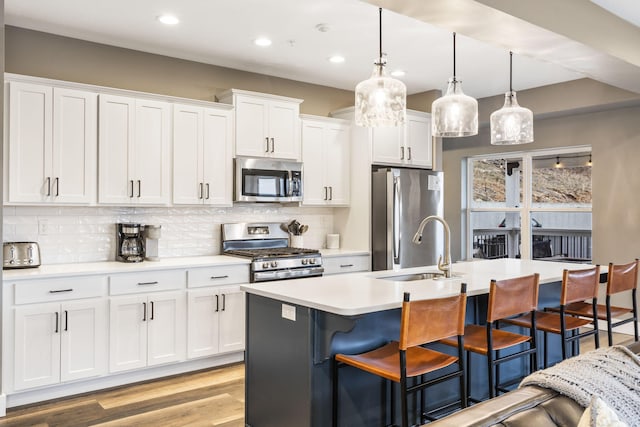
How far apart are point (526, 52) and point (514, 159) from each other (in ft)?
10.8

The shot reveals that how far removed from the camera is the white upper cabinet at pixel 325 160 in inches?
207

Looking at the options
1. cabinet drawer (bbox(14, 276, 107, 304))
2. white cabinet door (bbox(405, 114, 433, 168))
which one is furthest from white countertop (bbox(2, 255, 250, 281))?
white cabinet door (bbox(405, 114, 433, 168))

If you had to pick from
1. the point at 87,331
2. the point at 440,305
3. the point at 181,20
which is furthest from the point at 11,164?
the point at 440,305

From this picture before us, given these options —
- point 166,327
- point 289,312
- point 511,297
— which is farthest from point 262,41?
point 511,297

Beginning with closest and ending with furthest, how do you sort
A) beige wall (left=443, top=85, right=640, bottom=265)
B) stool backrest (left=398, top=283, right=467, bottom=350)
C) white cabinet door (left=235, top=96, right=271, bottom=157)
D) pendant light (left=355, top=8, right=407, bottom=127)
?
1. stool backrest (left=398, top=283, right=467, bottom=350)
2. pendant light (left=355, top=8, right=407, bottom=127)
3. white cabinet door (left=235, top=96, right=271, bottom=157)
4. beige wall (left=443, top=85, right=640, bottom=265)

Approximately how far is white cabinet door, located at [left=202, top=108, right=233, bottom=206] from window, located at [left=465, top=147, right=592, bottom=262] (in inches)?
151

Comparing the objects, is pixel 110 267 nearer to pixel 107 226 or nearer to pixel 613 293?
pixel 107 226

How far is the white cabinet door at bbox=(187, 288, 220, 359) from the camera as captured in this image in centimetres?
407

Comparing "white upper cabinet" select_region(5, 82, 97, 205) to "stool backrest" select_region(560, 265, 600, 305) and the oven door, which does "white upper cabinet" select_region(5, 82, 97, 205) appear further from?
"stool backrest" select_region(560, 265, 600, 305)

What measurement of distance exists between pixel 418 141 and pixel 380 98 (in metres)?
3.02

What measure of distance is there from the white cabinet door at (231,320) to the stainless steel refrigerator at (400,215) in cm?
164

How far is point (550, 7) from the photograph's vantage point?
3092 mm

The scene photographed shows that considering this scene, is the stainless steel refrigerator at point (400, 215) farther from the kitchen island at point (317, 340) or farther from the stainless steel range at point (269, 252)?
the kitchen island at point (317, 340)

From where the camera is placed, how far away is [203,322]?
4145mm
